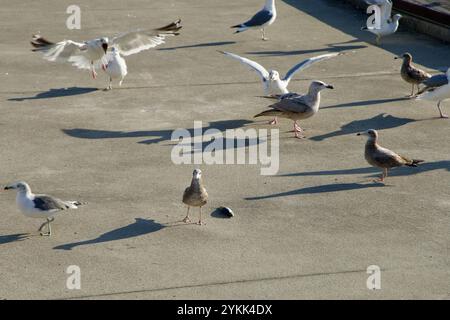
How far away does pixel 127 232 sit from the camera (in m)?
9.02

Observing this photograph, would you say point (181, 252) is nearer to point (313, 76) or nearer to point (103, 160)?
point (103, 160)

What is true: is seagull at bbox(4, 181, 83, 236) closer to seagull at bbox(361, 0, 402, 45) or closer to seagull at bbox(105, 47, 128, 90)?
seagull at bbox(105, 47, 128, 90)

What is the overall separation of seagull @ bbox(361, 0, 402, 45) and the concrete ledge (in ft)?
1.90

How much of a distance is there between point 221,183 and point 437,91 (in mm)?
3929

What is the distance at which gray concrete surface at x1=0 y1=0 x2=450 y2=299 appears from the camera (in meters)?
8.09

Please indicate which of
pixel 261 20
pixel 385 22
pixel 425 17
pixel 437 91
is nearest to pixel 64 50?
pixel 261 20

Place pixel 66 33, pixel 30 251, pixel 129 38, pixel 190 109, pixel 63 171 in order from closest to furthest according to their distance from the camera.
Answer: pixel 30 251
pixel 63 171
pixel 190 109
pixel 129 38
pixel 66 33

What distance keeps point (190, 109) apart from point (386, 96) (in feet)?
9.53

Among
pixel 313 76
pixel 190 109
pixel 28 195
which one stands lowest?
→ pixel 28 195

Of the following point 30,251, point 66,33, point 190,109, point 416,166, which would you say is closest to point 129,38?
point 190,109

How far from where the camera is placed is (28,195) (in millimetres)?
8953

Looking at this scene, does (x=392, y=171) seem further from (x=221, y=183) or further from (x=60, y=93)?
(x=60, y=93)

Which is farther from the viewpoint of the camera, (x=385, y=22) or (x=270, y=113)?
(x=385, y=22)

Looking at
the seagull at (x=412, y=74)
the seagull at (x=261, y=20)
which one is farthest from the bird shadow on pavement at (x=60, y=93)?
the seagull at (x=412, y=74)
